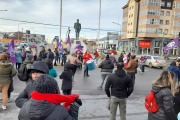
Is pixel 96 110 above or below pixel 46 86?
below

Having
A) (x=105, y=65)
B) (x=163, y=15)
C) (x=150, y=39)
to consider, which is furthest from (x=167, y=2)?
(x=105, y=65)

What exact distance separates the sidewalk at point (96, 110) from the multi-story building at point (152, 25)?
182ft

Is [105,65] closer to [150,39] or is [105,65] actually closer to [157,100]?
[157,100]

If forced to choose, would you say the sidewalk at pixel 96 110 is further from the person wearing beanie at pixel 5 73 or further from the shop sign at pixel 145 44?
the shop sign at pixel 145 44

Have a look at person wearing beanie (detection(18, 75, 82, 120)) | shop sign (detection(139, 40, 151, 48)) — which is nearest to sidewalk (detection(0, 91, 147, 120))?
person wearing beanie (detection(18, 75, 82, 120))

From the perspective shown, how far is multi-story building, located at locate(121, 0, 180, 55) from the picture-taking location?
6203 centimetres

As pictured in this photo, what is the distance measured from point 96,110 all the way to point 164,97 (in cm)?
358

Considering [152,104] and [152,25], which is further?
[152,25]

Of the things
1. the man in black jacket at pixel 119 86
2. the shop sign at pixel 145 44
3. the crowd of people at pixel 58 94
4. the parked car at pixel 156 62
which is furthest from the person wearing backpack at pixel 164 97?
the shop sign at pixel 145 44

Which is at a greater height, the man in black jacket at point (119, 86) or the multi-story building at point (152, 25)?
the multi-story building at point (152, 25)

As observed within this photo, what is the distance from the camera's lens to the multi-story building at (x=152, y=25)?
204 feet

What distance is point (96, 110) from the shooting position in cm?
672

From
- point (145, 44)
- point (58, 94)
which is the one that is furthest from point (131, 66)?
point (145, 44)

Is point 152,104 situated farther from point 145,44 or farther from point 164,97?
→ point 145,44
